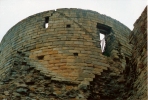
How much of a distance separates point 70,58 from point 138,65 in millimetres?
2566

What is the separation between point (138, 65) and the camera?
6.24 metres

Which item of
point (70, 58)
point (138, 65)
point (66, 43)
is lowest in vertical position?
point (138, 65)

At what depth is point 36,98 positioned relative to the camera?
6.91 metres

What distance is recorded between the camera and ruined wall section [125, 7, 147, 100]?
5926 millimetres

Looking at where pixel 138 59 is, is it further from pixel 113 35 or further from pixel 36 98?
pixel 113 35

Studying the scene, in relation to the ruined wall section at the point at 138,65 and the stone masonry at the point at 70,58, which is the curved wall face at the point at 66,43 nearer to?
the stone masonry at the point at 70,58

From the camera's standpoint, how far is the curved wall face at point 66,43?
8.23 m

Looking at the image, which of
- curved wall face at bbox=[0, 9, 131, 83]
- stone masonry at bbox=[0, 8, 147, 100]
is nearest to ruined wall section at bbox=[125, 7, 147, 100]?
stone masonry at bbox=[0, 8, 147, 100]

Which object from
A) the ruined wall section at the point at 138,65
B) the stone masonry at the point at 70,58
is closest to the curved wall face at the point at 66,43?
the stone masonry at the point at 70,58

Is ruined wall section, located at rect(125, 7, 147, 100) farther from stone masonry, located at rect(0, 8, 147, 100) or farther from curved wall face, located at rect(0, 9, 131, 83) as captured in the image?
curved wall face, located at rect(0, 9, 131, 83)

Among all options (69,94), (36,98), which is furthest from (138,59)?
(36,98)

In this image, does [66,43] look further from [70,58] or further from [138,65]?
[138,65]

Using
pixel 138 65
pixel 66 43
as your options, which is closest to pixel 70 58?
pixel 66 43

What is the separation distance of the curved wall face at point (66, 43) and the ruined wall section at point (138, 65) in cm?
164
